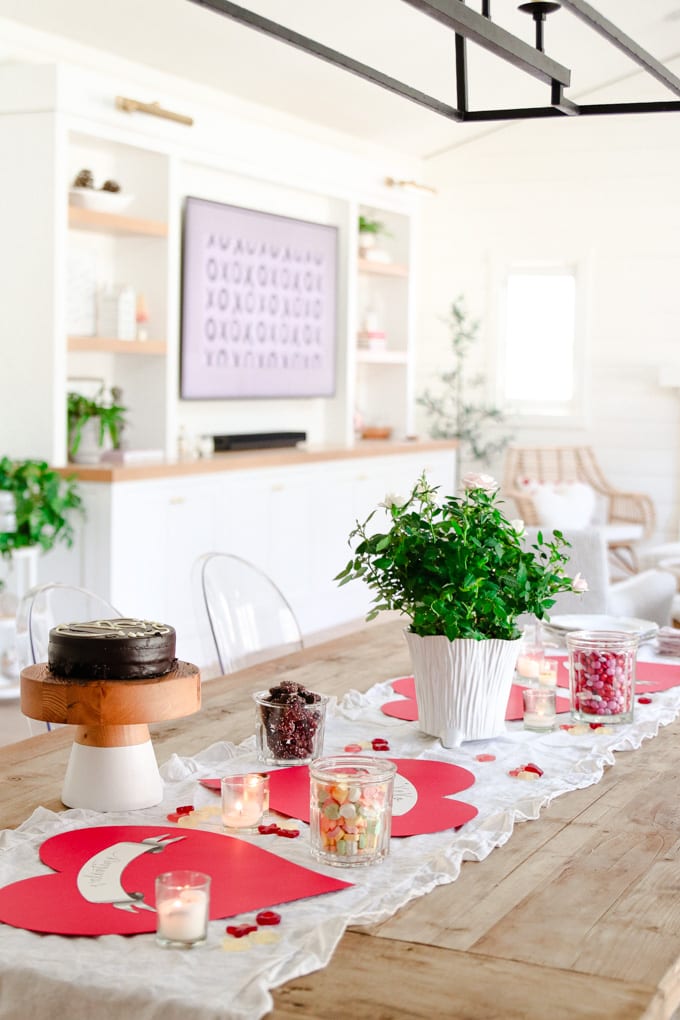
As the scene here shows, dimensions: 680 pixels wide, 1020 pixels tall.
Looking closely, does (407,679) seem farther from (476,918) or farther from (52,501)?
(52,501)

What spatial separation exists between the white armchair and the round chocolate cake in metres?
1.76

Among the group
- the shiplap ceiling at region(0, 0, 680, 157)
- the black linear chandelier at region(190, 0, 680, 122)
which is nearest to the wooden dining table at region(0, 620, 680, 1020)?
the black linear chandelier at region(190, 0, 680, 122)

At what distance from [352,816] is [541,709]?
76 centimetres

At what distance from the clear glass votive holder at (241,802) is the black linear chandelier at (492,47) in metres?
1.04

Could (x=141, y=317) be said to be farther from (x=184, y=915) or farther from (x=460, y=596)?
(x=184, y=915)

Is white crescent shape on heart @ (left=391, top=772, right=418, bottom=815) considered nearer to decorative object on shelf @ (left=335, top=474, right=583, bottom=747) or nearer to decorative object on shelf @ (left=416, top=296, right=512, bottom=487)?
decorative object on shelf @ (left=335, top=474, right=583, bottom=747)

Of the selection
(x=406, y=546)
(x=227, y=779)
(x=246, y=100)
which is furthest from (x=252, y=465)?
(x=227, y=779)

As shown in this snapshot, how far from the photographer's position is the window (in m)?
9.10

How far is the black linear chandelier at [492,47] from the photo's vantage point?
77.6 inches

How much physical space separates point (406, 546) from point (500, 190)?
7.37 metres

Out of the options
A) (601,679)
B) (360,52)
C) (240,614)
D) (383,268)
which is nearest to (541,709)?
(601,679)

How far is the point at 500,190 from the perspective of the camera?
9.16 m

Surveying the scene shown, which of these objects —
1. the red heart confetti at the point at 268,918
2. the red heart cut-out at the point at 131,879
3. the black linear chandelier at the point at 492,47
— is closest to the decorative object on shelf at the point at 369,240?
the black linear chandelier at the point at 492,47

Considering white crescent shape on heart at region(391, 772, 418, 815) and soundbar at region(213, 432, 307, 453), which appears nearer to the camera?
white crescent shape on heart at region(391, 772, 418, 815)
